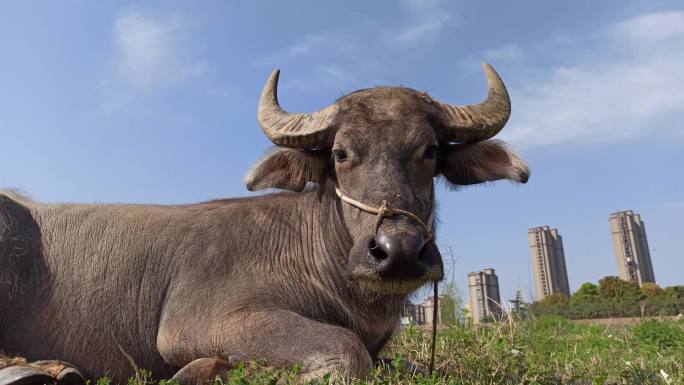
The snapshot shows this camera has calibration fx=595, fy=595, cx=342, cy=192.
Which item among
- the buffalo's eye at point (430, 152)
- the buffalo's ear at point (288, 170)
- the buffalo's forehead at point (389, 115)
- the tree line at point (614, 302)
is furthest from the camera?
the tree line at point (614, 302)

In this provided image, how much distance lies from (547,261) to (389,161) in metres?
51.6

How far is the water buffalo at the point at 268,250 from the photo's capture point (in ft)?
12.6

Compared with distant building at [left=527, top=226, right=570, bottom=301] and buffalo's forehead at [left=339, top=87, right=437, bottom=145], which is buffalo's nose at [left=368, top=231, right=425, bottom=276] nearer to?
buffalo's forehead at [left=339, top=87, right=437, bottom=145]

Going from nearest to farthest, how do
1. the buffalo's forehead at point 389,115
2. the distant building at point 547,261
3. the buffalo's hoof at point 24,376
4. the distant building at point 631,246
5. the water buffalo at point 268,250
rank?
the buffalo's hoof at point 24,376, the water buffalo at point 268,250, the buffalo's forehead at point 389,115, the distant building at point 631,246, the distant building at point 547,261

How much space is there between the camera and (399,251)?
3436mm

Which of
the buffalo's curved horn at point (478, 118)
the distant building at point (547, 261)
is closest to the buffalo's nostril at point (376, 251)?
the buffalo's curved horn at point (478, 118)

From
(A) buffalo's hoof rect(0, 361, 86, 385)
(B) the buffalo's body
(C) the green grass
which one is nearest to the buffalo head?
(B) the buffalo's body

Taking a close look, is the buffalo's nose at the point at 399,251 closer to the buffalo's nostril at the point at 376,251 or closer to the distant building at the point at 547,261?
the buffalo's nostril at the point at 376,251

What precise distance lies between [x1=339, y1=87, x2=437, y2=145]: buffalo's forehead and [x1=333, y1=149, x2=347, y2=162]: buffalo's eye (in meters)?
0.16

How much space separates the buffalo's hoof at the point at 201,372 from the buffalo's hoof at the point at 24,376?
29.5 inches

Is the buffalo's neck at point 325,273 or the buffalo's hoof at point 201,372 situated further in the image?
the buffalo's neck at point 325,273

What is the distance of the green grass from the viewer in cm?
341

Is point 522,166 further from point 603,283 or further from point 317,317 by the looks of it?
point 603,283

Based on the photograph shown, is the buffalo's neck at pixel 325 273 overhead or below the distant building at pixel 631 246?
below
